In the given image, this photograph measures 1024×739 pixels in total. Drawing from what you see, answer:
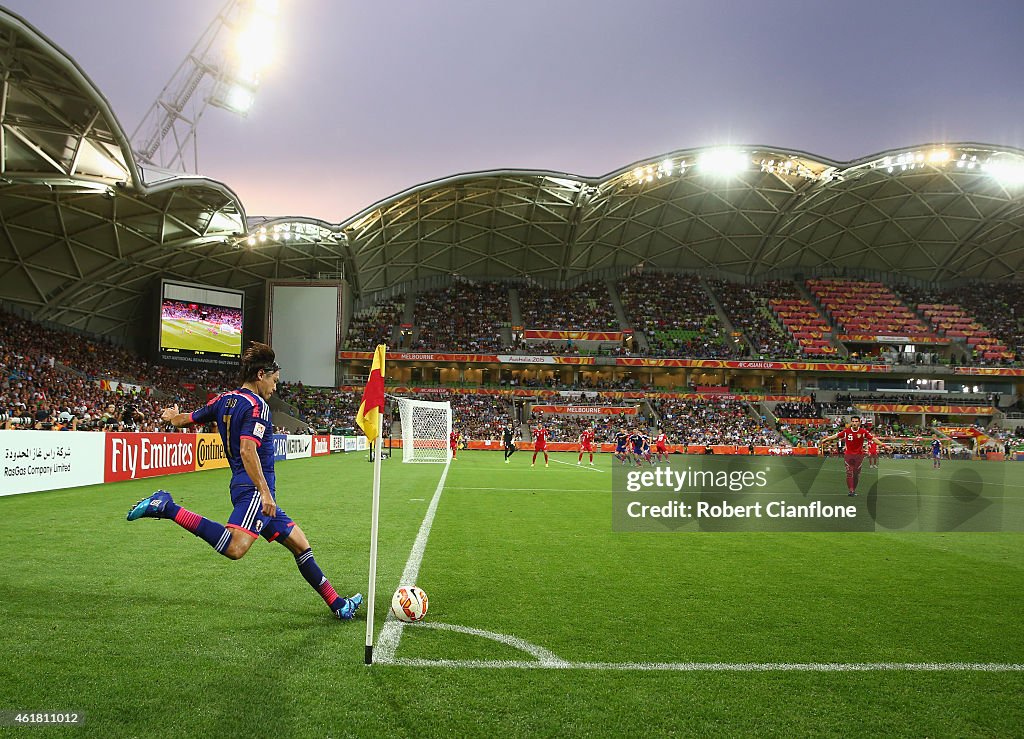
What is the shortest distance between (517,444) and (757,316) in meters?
31.3

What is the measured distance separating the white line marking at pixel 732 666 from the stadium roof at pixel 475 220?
73.9 ft

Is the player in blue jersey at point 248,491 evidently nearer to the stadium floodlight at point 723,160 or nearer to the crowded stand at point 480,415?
the crowded stand at point 480,415

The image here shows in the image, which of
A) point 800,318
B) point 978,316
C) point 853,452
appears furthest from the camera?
point 978,316

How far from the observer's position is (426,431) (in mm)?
38531

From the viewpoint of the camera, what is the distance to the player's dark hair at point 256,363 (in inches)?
204

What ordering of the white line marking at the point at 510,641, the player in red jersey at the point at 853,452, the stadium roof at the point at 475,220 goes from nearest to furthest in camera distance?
the white line marking at the point at 510,641 < the player in red jersey at the point at 853,452 < the stadium roof at the point at 475,220

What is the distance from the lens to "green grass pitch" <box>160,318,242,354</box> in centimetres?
4334

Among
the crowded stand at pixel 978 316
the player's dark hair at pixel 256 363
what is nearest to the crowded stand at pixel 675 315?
the crowded stand at pixel 978 316

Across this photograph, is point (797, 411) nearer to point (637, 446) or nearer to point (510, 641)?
point (637, 446)

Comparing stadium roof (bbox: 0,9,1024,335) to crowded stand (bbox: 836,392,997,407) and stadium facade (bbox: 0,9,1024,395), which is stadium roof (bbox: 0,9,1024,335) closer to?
stadium facade (bbox: 0,9,1024,395)

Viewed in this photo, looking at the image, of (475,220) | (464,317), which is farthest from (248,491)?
(464,317)

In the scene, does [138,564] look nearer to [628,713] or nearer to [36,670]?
[36,670]

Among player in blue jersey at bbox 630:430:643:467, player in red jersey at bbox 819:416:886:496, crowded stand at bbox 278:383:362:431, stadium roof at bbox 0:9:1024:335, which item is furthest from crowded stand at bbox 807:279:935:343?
player in red jersey at bbox 819:416:886:496

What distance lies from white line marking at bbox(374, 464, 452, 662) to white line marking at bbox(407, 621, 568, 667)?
21cm
